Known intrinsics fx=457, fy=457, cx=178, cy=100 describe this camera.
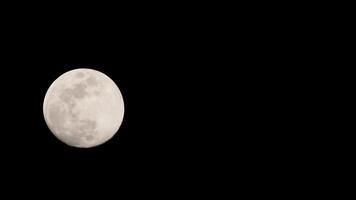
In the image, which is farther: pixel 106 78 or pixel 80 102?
pixel 106 78

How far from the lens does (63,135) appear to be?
788cm

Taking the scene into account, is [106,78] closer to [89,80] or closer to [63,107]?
[89,80]

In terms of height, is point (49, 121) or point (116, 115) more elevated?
point (49, 121)

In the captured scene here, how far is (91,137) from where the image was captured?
787cm

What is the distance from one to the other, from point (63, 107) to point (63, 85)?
1.34ft

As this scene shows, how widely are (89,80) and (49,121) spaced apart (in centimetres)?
101

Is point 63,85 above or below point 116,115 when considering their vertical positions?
above

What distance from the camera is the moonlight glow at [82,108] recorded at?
7.69 metres

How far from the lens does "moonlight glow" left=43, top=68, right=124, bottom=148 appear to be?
769 cm

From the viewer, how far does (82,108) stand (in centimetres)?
765

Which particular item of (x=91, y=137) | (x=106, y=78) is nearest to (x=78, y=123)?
(x=91, y=137)

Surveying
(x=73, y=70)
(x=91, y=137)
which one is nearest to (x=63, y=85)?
(x=73, y=70)

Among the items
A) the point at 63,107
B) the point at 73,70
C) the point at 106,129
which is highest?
the point at 73,70

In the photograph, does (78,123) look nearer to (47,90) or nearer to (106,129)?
(106,129)
